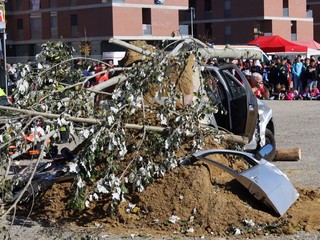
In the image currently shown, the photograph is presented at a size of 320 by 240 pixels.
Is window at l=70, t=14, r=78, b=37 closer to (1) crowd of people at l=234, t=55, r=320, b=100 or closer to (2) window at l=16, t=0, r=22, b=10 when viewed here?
(2) window at l=16, t=0, r=22, b=10

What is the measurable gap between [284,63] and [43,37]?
141ft

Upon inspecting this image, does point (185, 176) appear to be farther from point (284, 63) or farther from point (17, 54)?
point (17, 54)

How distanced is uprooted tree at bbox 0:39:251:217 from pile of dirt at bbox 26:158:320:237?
0.62 ft

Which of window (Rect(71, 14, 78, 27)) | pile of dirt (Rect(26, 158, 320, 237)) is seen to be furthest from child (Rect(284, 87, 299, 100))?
window (Rect(71, 14, 78, 27))

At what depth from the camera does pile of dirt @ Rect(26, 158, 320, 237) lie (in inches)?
325

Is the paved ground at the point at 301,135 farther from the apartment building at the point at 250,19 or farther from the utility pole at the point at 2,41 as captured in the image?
the apartment building at the point at 250,19

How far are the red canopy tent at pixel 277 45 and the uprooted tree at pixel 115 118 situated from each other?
28565 mm

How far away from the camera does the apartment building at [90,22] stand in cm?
6438

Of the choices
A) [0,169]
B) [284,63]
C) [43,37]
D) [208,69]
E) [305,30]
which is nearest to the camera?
[0,169]

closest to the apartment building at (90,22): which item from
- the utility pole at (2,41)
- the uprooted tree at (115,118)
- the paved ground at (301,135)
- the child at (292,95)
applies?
the child at (292,95)

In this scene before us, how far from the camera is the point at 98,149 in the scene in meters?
8.46

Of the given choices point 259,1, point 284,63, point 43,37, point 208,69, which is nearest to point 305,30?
point 259,1

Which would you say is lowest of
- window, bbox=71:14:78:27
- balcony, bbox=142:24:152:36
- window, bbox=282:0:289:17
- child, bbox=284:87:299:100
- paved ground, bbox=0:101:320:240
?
paved ground, bbox=0:101:320:240

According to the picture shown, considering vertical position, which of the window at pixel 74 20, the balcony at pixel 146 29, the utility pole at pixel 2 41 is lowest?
the utility pole at pixel 2 41
